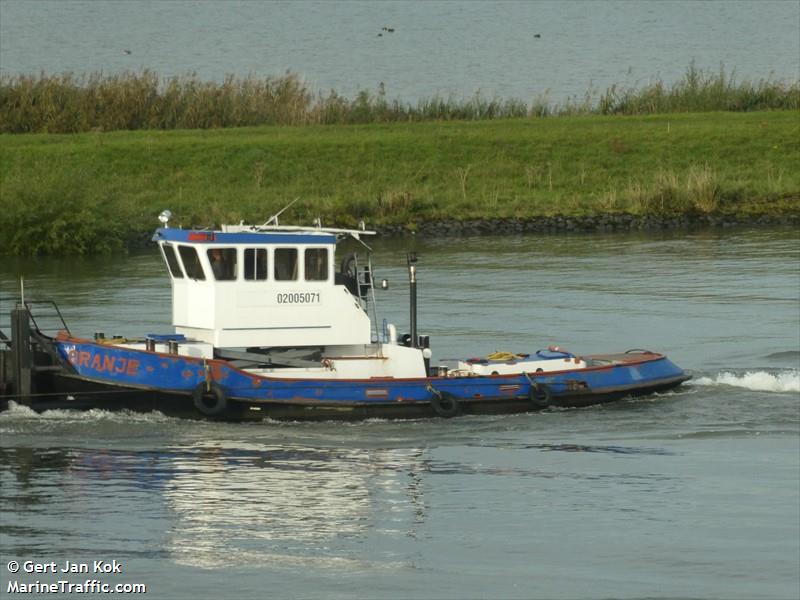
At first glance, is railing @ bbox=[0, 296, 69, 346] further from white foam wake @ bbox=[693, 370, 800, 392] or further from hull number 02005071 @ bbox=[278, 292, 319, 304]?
white foam wake @ bbox=[693, 370, 800, 392]

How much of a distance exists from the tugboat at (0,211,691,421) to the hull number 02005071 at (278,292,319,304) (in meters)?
0.01

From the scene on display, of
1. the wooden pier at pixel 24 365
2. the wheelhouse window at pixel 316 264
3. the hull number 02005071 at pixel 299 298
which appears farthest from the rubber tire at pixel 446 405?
the wooden pier at pixel 24 365

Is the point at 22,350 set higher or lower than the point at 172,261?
lower

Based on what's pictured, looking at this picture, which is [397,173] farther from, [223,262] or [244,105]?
[223,262]

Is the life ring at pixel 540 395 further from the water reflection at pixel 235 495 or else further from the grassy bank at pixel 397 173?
the grassy bank at pixel 397 173

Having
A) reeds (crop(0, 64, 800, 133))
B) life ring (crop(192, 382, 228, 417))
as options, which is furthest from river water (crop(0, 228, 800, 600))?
reeds (crop(0, 64, 800, 133))

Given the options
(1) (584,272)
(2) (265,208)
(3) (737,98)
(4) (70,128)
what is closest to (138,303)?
(1) (584,272)

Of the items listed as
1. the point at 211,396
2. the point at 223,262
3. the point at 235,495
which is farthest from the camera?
the point at 223,262

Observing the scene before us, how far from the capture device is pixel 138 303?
36.8 meters

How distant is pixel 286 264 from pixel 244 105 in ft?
127

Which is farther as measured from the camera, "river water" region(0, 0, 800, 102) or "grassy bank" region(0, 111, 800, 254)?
"river water" region(0, 0, 800, 102)

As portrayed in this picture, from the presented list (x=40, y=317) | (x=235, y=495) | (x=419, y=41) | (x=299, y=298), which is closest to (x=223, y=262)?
(x=299, y=298)

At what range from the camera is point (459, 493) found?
21.3 metres

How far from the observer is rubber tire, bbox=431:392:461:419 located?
25406 mm
